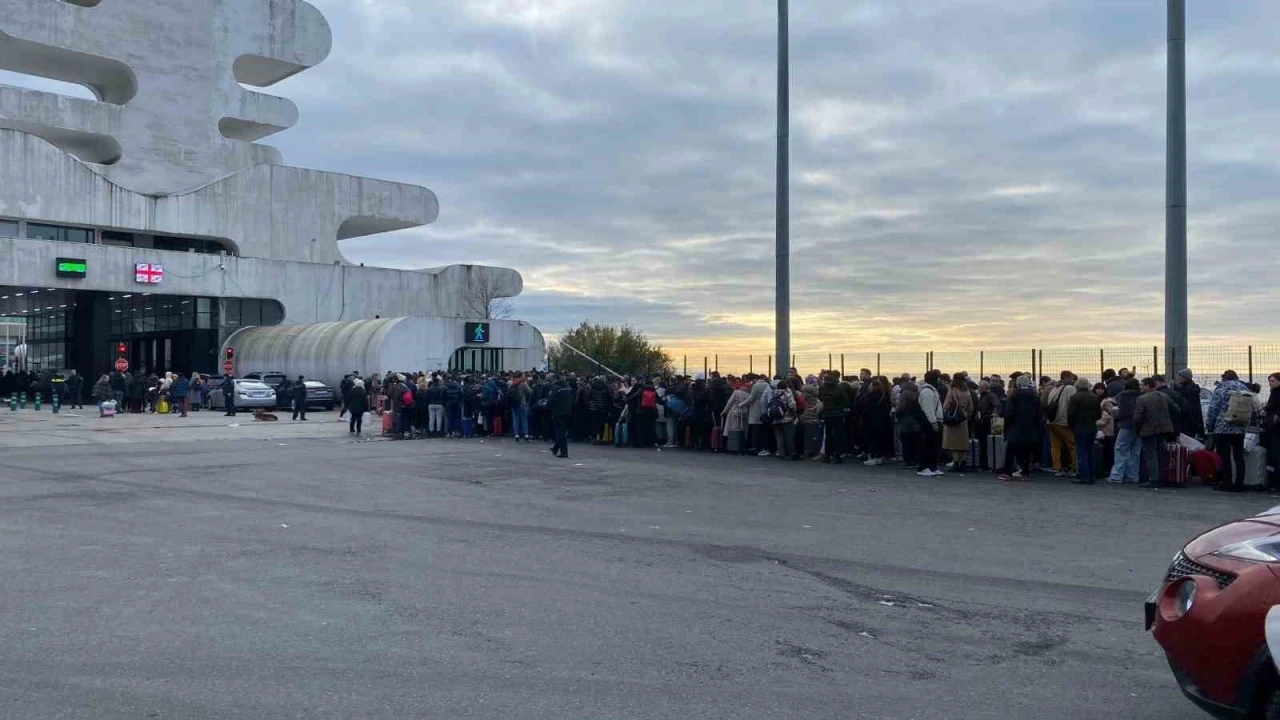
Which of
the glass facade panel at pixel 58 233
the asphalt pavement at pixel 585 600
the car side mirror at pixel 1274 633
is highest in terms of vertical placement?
the glass facade panel at pixel 58 233

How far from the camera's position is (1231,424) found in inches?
595

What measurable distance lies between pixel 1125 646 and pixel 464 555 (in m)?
5.54

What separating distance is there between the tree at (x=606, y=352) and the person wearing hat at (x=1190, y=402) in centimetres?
3608

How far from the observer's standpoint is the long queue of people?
15547mm

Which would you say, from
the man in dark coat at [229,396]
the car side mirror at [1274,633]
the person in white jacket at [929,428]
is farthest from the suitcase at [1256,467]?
the man in dark coat at [229,396]

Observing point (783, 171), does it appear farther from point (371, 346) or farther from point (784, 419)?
point (371, 346)

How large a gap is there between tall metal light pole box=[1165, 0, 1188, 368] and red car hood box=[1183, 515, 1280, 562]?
13768mm

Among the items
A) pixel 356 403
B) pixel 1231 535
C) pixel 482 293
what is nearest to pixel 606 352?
pixel 482 293

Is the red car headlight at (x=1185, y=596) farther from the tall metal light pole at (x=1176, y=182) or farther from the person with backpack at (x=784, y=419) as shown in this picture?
the person with backpack at (x=784, y=419)

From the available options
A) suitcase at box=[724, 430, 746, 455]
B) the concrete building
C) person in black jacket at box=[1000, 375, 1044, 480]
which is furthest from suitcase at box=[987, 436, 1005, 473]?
the concrete building

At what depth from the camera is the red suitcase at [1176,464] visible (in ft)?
51.5

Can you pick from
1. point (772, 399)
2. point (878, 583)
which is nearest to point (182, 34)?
point (772, 399)

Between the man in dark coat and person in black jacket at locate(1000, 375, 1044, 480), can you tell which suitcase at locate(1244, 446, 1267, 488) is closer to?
person in black jacket at locate(1000, 375, 1044, 480)

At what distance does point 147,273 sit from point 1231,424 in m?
43.7
